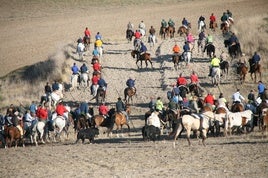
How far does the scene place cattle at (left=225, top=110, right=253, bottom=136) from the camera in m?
27.3

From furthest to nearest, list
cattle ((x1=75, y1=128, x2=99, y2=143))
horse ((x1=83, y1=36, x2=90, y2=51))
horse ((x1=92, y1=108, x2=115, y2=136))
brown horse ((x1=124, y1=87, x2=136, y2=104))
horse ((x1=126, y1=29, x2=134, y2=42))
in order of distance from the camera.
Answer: horse ((x1=126, y1=29, x2=134, y2=42)) → horse ((x1=83, y1=36, x2=90, y2=51)) → brown horse ((x1=124, y1=87, x2=136, y2=104)) → horse ((x1=92, y1=108, x2=115, y2=136)) → cattle ((x1=75, y1=128, x2=99, y2=143))

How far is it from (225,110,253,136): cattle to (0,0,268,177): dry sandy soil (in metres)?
0.49

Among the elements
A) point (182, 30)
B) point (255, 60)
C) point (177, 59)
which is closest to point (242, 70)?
point (255, 60)

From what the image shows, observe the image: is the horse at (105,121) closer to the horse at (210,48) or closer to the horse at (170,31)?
the horse at (210,48)

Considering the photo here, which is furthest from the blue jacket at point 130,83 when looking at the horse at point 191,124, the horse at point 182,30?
the horse at point 182,30

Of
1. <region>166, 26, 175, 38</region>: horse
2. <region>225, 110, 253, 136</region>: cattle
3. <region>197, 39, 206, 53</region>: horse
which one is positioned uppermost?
<region>166, 26, 175, 38</region>: horse

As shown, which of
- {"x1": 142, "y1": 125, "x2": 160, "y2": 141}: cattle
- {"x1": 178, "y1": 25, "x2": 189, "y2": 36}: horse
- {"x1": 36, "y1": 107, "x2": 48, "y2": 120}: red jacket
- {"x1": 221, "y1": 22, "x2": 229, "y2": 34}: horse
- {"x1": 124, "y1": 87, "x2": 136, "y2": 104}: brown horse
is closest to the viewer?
{"x1": 142, "y1": 125, "x2": 160, "y2": 141}: cattle

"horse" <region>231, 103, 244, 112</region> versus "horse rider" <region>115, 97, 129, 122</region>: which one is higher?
"horse rider" <region>115, 97, 129, 122</region>

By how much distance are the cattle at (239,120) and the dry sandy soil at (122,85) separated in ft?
1.62

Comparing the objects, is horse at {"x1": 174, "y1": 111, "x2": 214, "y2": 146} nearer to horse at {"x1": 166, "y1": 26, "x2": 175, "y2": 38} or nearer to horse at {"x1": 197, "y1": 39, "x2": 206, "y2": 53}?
horse at {"x1": 197, "y1": 39, "x2": 206, "y2": 53}

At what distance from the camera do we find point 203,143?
1015 inches

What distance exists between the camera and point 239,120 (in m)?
27.4

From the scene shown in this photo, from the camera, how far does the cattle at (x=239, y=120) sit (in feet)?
89.5

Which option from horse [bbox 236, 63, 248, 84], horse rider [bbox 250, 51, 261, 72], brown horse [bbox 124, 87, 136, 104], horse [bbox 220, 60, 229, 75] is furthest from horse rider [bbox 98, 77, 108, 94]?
horse rider [bbox 250, 51, 261, 72]
